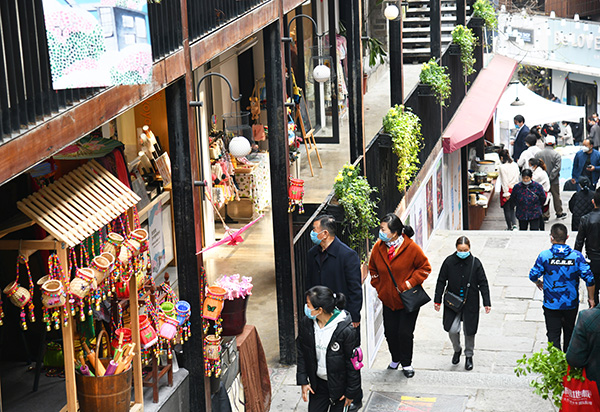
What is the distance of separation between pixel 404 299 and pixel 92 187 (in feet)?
12.4

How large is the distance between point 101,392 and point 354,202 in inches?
199

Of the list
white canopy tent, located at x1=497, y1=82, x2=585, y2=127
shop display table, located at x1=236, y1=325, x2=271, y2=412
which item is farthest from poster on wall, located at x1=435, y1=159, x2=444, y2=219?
shop display table, located at x1=236, y1=325, x2=271, y2=412

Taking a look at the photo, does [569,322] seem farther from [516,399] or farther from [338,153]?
[338,153]

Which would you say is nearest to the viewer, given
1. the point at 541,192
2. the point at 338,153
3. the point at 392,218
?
the point at 392,218

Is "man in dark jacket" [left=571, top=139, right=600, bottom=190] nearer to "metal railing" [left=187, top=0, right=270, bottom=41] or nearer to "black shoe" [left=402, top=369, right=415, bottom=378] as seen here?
"black shoe" [left=402, top=369, right=415, bottom=378]

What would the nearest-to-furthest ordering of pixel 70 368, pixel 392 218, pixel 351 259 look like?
pixel 70 368 → pixel 351 259 → pixel 392 218

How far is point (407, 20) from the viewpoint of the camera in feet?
72.7

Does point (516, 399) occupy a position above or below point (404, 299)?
below

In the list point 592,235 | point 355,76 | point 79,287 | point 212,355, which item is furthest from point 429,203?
point 79,287

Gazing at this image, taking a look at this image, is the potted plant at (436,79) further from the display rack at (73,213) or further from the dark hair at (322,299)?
the display rack at (73,213)

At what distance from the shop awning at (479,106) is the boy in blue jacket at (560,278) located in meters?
7.93

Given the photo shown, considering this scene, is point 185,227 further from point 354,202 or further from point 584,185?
point 584,185

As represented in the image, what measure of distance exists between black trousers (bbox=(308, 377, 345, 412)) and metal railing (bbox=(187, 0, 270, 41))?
9.25 ft

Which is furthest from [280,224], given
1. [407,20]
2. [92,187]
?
[407,20]
